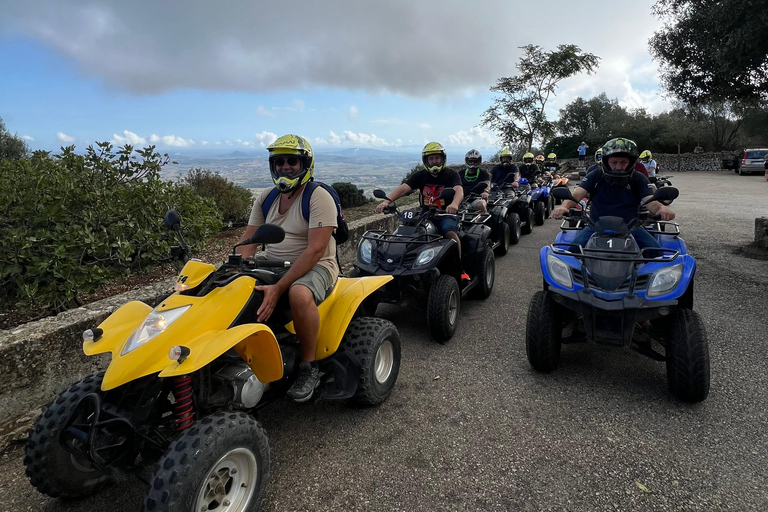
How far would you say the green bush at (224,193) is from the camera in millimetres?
9016

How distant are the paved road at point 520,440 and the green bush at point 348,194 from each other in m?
9.56

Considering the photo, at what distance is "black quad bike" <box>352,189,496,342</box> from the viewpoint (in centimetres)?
430

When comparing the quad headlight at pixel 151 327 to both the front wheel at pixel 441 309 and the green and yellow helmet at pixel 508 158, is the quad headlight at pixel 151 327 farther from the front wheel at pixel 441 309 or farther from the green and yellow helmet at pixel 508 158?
the green and yellow helmet at pixel 508 158

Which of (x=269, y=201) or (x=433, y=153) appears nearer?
(x=269, y=201)

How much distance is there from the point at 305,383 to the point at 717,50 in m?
7.65

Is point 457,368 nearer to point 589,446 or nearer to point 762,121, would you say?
point 589,446

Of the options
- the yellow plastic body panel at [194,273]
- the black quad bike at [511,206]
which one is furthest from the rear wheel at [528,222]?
the yellow plastic body panel at [194,273]

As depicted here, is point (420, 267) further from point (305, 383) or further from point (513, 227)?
point (513, 227)

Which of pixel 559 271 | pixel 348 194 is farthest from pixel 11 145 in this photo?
pixel 559 271

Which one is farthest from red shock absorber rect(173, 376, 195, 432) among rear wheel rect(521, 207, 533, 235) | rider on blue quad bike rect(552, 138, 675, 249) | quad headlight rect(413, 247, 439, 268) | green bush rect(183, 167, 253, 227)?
rear wheel rect(521, 207, 533, 235)

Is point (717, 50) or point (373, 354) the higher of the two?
point (717, 50)

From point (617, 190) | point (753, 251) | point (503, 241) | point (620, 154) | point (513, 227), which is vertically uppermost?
point (620, 154)

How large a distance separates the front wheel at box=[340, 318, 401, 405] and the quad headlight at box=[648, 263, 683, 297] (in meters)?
1.87

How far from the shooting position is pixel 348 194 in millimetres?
13586
